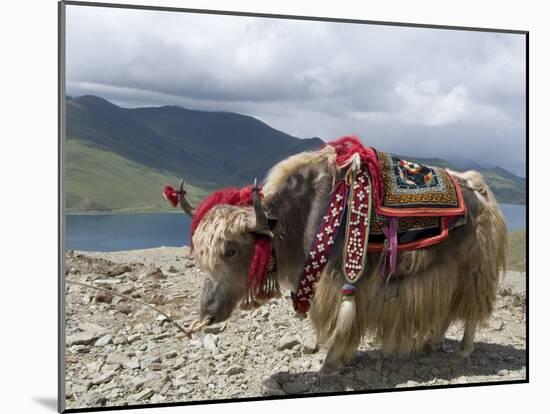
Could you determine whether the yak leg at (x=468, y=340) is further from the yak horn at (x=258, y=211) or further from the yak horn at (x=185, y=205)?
the yak horn at (x=185, y=205)

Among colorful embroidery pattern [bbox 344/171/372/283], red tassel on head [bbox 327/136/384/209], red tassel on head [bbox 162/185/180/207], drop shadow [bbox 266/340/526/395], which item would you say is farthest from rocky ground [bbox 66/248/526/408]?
red tassel on head [bbox 327/136/384/209]

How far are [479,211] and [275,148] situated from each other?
1.06 meters

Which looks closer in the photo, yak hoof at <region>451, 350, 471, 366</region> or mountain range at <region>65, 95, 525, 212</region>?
mountain range at <region>65, 95, 525, 212</region>

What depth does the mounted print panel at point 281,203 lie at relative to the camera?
10.5ft

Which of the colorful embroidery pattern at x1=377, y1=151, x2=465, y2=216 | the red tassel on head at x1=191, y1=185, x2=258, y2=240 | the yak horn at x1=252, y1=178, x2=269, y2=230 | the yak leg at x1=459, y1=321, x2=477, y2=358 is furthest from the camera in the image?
the yak leg at x1=459, y1=321, x2=477, y2=358

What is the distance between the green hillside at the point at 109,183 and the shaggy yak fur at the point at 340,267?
0.44 meters

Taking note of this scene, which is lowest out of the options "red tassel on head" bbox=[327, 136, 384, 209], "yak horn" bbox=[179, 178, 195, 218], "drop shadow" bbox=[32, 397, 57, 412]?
"drop shadow" bbox=[32, 397, 57, 412]

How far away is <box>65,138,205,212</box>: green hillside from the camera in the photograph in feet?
10.3

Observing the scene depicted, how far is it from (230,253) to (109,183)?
0.68 m

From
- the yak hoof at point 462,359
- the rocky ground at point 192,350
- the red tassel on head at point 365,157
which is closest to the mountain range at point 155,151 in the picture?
the red tassel on head at point 365,157

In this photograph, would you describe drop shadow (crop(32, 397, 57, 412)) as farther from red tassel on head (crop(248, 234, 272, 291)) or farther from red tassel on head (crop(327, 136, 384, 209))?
red tassel on head (crop(327, 136, 384, 209))

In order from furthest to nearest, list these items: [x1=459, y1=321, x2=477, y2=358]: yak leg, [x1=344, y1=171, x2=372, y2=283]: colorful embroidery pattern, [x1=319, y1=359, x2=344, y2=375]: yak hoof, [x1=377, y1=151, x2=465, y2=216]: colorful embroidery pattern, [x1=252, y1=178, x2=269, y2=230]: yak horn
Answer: [x1=459, y1=321, x2=477, y2=358]: yak leg
[x1=319, y1=359, x2=344, y2=375]: yak hoof
[x1=377, y1=151, x2=465, y2=216]: colorful embroidery pattern
[x1=344, y1=171, x2=372, y2=283]: colorful embroidery pattern
[x1=252, y1=178, x2=269, y2=230]: yak horn

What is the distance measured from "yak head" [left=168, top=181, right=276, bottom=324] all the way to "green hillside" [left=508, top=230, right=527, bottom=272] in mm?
1425

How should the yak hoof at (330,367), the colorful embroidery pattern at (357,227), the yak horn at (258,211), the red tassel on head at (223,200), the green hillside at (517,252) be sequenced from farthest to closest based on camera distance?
the green hillside at (517,252) → the yak hoof at (330,367) → the colorful embroidery pattern at (357,227) → the red tassel on head at (223,200) → the yak horn at (258,211)
